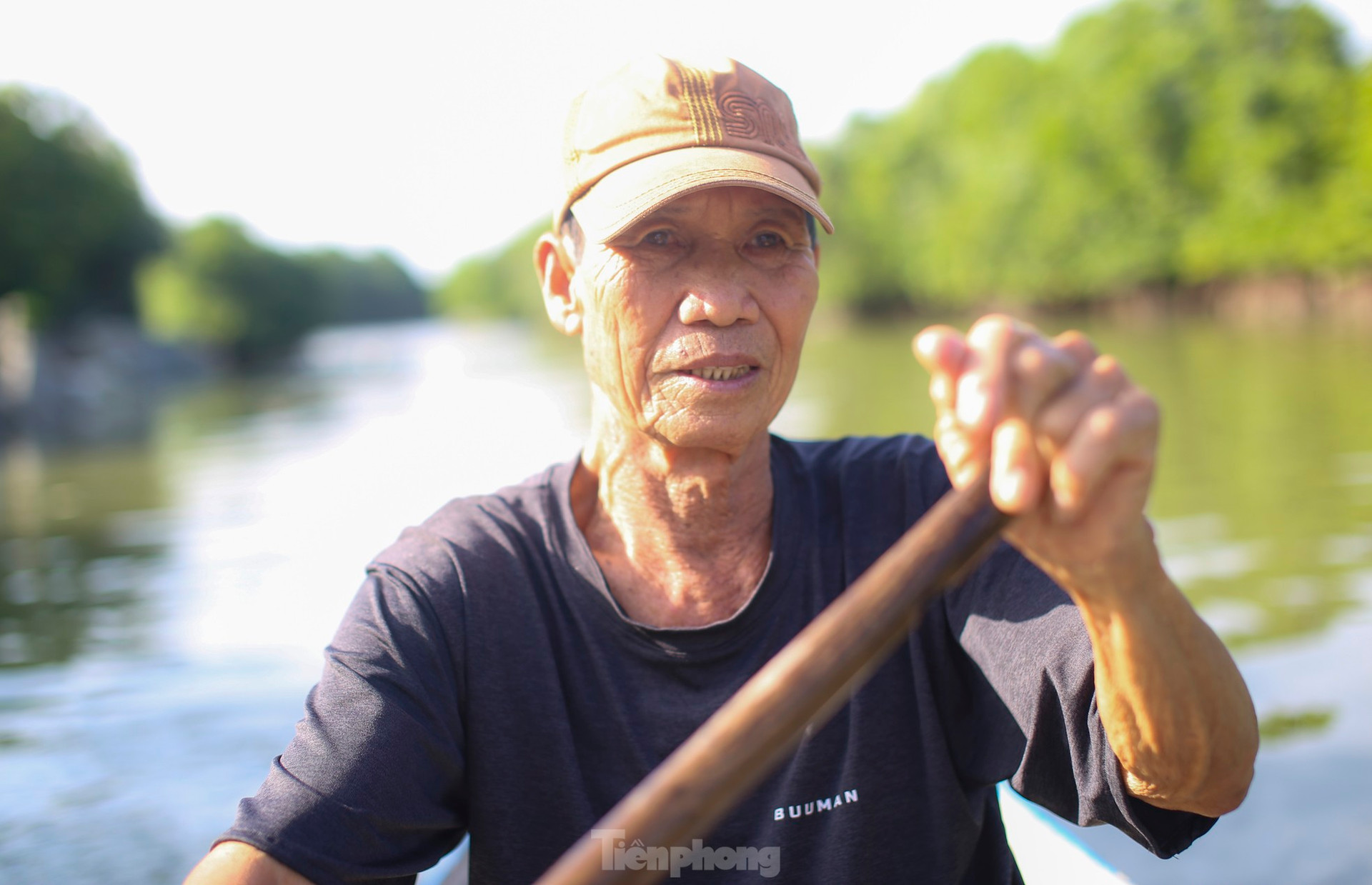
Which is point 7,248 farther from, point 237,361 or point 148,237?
point 237,361

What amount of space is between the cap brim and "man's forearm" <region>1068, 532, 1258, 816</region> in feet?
2.78

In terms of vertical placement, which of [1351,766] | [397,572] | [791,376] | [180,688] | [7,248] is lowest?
[1351,766]

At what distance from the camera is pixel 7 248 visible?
31.4 meters

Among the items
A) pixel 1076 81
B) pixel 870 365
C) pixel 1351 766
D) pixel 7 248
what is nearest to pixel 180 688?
pixel 1351 766

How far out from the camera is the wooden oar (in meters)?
0.93

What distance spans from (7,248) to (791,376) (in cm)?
3609

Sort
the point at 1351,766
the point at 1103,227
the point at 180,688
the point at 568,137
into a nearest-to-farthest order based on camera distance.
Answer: the point at 568,137 → the point at 1351,766 → the point at 180,688 → the point at 1103,227

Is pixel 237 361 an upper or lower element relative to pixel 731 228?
upper

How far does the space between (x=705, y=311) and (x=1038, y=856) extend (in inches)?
74.6

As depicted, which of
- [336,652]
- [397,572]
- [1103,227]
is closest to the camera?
[336,652]

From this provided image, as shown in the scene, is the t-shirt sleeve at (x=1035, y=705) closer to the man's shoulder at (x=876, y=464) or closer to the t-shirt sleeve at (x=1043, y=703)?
the t-shirt sleeve at (x=1043, y=703)

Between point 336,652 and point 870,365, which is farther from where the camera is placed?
point 870,365

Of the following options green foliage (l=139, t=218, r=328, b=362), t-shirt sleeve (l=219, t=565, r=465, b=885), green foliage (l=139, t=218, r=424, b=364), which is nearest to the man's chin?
t-shirt sleeve (l=219, t=565, r=465, b=885)

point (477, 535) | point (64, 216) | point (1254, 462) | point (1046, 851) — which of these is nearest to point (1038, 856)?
point (1046, 851)
